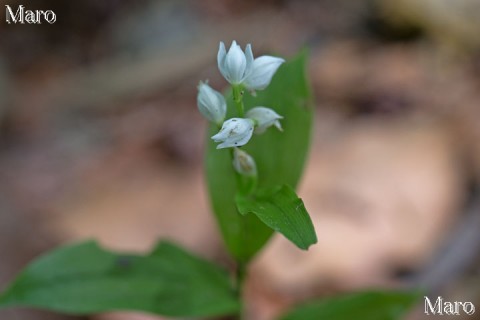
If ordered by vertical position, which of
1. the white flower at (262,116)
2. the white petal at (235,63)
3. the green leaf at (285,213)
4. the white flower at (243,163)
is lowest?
the green leaf at (285,213)

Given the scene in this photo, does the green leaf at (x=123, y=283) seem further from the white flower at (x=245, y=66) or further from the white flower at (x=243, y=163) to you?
the white flower at (x=245, y=66)

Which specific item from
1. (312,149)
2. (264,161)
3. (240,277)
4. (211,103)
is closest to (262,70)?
(211,103)

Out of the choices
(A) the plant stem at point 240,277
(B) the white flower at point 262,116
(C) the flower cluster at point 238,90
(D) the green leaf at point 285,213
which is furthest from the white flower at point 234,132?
(A) the plant stem at point 240,277

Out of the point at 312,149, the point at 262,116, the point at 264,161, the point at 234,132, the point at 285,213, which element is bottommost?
the point at 285,213

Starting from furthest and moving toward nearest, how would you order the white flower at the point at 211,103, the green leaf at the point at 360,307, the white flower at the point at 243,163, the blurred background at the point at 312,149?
the blurred background at the point at 312,149
the green leaf at the point at 360,307
the white flower at the point at 243,163
the white flower at the point at 211,103

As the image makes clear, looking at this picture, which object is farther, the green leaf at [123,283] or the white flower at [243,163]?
the green leaf at [123,283]

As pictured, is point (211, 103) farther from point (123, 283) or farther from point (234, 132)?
point (123, 283)

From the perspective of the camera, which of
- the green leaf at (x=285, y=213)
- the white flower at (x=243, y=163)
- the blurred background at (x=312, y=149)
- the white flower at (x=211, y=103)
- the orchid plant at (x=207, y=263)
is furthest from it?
the blurred background at (x=312, y=149)
